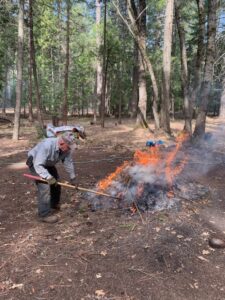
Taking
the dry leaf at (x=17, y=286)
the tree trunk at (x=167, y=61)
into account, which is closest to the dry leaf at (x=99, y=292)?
the dry leaf at (x=17, y=286)

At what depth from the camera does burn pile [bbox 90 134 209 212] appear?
583 centimetres

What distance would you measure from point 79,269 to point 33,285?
1.97 ft

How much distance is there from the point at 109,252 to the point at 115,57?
65.3ft

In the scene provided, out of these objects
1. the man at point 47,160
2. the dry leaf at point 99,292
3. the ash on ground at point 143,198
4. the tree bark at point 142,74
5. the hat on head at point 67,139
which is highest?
the tree bark at point 142,74

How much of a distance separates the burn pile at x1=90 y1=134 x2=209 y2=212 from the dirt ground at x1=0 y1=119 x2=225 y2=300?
180 mm

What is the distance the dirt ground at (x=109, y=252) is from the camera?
12.2 feet

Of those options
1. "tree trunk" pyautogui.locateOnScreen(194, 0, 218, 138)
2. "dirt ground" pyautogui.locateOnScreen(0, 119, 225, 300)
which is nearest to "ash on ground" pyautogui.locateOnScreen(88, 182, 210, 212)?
"dirt ground" pyautogui.locateOnScreen(0, 119, 225, 300)

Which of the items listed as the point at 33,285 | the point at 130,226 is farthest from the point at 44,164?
the point at 33,285

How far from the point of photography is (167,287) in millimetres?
3744

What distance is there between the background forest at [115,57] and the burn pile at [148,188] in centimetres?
492

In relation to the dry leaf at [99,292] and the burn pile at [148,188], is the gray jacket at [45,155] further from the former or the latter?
the dry leaf at [99,292]

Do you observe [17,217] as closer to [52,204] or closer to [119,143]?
[52,204]

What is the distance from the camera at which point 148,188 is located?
19.8 feet

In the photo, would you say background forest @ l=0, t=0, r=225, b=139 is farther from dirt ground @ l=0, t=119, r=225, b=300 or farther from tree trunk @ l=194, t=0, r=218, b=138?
dirt ground @ l=0, t=119, r=225, b=300
